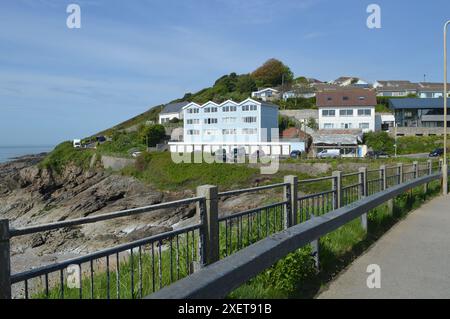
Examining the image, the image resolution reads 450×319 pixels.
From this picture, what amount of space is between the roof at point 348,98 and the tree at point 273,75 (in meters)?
48.9

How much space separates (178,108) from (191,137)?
92.1 ft

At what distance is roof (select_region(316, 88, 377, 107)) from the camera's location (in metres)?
73.1

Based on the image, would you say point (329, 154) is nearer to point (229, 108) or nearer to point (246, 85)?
point (229, 108)

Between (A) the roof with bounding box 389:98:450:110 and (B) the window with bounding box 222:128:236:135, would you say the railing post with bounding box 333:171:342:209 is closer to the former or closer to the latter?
(B) the window with bounding box 222:128:236:135

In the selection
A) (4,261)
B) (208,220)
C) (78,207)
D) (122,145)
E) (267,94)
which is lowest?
(78,207)

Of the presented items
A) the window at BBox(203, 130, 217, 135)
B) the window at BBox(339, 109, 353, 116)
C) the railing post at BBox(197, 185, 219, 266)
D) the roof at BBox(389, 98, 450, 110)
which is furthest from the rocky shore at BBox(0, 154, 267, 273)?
the roof at BBox(389, 98, 450, 110)

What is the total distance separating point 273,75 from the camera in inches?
4973

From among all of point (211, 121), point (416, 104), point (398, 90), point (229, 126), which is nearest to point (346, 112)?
point (416, 104)

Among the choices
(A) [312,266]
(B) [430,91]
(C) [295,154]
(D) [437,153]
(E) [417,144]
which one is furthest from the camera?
(B) [430,91]

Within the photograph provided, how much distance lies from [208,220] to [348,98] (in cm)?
7296

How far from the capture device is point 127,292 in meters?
5.42

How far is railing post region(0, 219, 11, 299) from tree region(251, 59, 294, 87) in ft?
403

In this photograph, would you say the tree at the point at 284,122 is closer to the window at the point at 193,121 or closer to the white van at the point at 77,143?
the window at the point at 193,121
